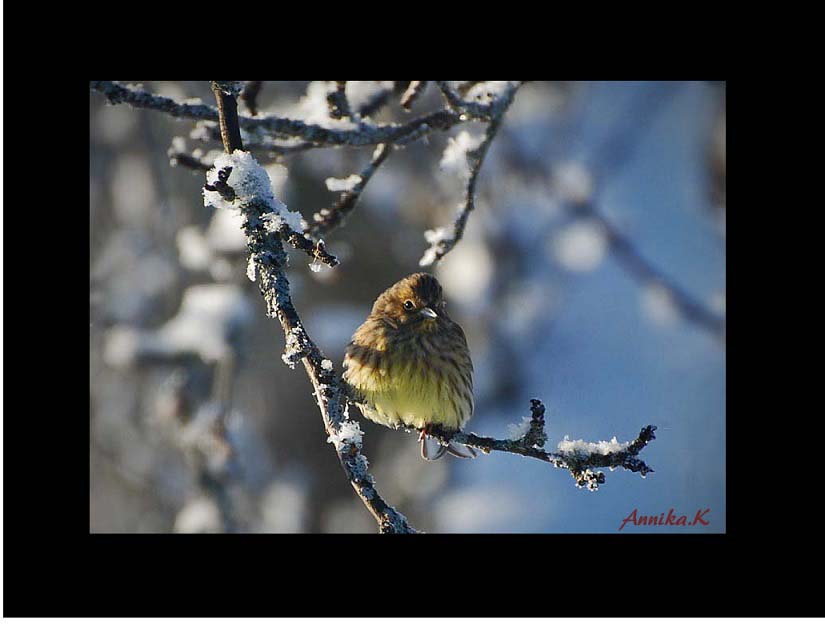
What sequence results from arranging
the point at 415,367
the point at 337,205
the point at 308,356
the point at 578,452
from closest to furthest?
the point at 308,356, the point at 578,452, the point at 337,205, the point at 415,367

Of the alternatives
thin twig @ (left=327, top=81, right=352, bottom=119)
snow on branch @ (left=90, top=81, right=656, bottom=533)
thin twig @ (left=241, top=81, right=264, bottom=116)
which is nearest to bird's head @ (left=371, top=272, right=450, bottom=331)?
snow on branch @ (left=90, top=81, right=656, bottom=533)

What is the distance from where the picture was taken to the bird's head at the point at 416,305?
16.2ft

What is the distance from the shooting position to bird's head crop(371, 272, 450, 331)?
4.93 m

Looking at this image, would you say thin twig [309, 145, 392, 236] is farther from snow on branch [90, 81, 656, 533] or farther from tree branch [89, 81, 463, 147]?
tree branch [89, 81, 463, 147]

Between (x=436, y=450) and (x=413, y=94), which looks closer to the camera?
(x=413, y=94)

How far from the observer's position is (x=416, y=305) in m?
4.96

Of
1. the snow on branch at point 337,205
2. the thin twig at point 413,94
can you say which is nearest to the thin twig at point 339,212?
the snow on branch at point 337,205

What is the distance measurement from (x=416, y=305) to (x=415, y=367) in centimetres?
42

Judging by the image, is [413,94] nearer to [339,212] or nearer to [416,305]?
[339,212]

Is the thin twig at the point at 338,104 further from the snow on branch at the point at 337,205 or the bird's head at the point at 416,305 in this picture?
the bird's head at the point at 416,305

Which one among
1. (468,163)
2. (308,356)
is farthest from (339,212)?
(308,356)

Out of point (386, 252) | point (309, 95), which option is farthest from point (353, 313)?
point (309, 95)
